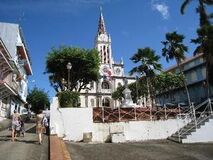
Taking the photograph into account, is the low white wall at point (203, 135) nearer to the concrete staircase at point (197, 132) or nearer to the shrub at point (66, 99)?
the concrete staircase at point (197, 132)

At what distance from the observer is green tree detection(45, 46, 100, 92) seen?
1625 inches

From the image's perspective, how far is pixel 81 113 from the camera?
683 inches

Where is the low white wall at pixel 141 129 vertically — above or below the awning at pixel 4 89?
below

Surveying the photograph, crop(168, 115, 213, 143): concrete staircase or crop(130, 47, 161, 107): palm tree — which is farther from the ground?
crop(130, 47, 161, 107): palm tree

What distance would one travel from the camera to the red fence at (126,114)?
18328 mm

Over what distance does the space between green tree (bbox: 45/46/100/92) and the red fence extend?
21.8m

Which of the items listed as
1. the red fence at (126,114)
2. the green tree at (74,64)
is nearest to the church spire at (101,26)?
the green tree at (74,64)

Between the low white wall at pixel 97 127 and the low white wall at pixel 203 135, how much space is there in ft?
7.12

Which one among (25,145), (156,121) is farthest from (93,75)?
(25,145)

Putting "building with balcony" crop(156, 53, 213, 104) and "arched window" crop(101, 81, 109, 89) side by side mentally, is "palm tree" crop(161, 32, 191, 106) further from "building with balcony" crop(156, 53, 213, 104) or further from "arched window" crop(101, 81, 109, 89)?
"arched window" crop(101, 81, 109, 89)

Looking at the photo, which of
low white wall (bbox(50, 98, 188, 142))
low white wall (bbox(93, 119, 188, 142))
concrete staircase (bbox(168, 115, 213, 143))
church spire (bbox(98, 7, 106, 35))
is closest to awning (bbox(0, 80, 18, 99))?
low white wall (bbox(50, 98, 188, 142))

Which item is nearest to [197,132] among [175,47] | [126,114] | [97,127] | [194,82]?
[126,114]

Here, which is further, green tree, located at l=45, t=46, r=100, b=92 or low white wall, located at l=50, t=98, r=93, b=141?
green tree, located at l=45, t=46, r=100, b=92

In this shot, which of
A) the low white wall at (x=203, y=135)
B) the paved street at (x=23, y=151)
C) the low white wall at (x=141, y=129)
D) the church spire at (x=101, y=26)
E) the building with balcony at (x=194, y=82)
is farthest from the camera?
the church spire at (x=101, y=26)
